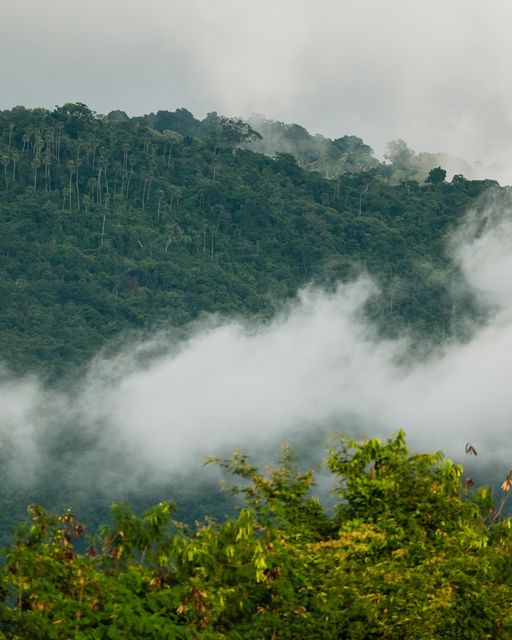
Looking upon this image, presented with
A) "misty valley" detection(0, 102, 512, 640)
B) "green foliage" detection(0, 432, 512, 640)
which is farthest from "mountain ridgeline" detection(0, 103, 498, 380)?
"green foliage" detection(0, 432, 512, 640)

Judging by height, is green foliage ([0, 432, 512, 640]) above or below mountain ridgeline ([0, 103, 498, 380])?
below

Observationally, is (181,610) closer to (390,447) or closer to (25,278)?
(390,447)

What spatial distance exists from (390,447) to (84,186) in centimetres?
Answer: 12565

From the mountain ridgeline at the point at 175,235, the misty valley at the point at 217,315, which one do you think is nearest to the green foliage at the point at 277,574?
the misty valley at the point at 217,315

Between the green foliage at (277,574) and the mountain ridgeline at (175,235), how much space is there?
371ft

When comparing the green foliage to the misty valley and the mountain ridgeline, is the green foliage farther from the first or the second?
the mountain ridgeline

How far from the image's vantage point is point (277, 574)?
1869 centimetres

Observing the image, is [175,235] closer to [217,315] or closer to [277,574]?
[217,315]

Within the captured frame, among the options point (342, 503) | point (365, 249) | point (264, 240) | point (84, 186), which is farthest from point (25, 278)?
point (342, 503)

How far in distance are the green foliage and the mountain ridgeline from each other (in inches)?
4455

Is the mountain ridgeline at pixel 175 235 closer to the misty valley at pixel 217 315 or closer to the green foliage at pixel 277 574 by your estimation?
the misty valley at pixel 217 315

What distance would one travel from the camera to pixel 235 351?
15850 centimetres

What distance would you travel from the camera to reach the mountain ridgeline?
459 ft

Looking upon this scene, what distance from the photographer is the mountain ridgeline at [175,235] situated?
140 m
